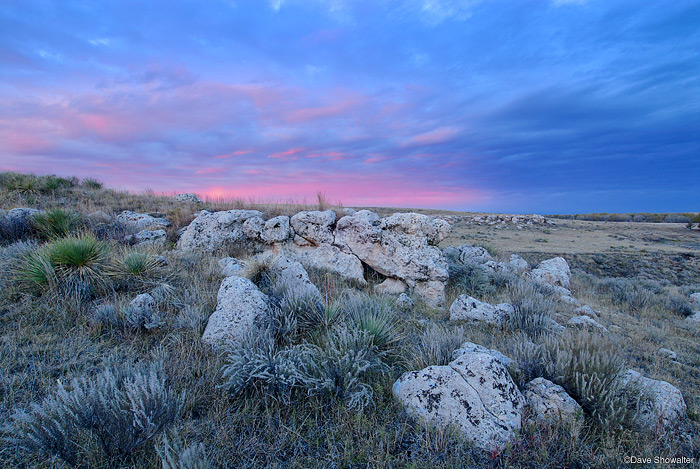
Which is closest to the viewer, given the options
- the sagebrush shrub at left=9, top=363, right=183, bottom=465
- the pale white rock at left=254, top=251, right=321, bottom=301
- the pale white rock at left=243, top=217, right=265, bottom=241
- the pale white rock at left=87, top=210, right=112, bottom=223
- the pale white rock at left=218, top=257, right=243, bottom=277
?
the sagebrush shrub at left=9, top=363, right=183, bottom=465

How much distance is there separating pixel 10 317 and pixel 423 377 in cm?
575

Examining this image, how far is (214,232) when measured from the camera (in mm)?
9125

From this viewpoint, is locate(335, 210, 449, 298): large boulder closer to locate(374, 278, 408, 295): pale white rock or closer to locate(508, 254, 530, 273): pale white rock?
locate(374, 278, 408, 295): pale white rock

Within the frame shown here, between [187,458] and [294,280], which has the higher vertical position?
[294,280]

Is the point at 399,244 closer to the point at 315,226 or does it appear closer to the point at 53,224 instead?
the point at 315,226

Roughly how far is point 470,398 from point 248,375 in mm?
2172

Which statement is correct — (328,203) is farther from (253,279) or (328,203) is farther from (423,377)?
(423,377)

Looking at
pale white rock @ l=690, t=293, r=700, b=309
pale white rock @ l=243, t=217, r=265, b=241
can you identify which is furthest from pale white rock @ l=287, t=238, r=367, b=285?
pale white rock @ l=690, t=293, r=700, b=309

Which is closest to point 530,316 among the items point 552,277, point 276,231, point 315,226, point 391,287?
point 391,287

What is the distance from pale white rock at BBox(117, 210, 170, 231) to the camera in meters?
10.2

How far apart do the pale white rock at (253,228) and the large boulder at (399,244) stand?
245cm

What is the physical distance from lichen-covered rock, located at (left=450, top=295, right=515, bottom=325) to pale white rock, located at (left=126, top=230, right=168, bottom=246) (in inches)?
316

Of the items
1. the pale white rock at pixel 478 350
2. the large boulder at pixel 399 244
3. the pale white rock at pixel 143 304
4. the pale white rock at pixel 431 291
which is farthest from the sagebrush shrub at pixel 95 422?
the large boulder at pixel 399 244

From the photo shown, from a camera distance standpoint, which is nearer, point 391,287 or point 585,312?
point 585,312
